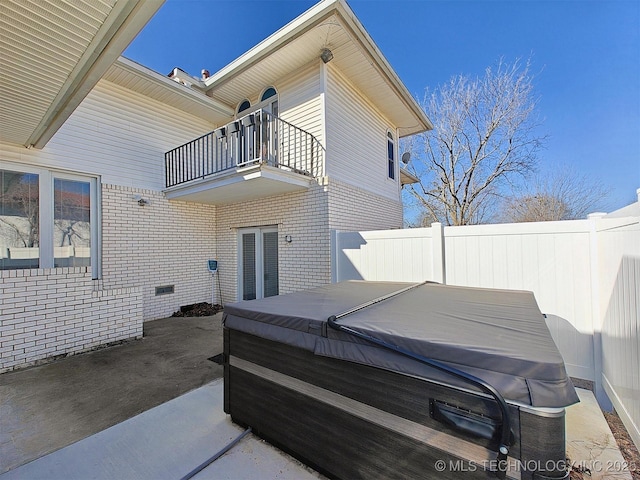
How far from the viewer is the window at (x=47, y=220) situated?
4578mm

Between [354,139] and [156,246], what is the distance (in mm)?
5411

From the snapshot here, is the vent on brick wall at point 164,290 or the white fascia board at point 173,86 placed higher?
the white fascia board at point 173,86

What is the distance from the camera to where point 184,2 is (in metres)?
5.62

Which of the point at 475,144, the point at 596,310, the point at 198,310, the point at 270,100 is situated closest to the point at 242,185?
the point at 270,100

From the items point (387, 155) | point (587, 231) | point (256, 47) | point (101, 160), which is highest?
point (256, 47)

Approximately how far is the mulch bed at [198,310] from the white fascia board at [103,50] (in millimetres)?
4397

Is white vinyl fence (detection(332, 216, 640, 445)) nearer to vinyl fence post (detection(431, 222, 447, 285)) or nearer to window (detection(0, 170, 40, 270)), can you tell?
vinyl fence post (detection(431, 222, 447, 285))

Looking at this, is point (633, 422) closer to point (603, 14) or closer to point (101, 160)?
point (101, 160)

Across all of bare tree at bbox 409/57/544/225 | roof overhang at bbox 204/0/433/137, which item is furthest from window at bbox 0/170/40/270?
bare tree at bbox 409/57/544/225

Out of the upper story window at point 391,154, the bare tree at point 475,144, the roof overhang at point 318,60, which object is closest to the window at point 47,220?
the roof overhang at point 318,60

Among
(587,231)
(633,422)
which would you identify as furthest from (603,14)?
(633,422)

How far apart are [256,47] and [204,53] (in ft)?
12.9

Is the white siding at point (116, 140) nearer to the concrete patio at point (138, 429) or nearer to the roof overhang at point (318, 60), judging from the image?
the roof overhang at point (318, 60)

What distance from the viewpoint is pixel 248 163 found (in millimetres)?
4895
